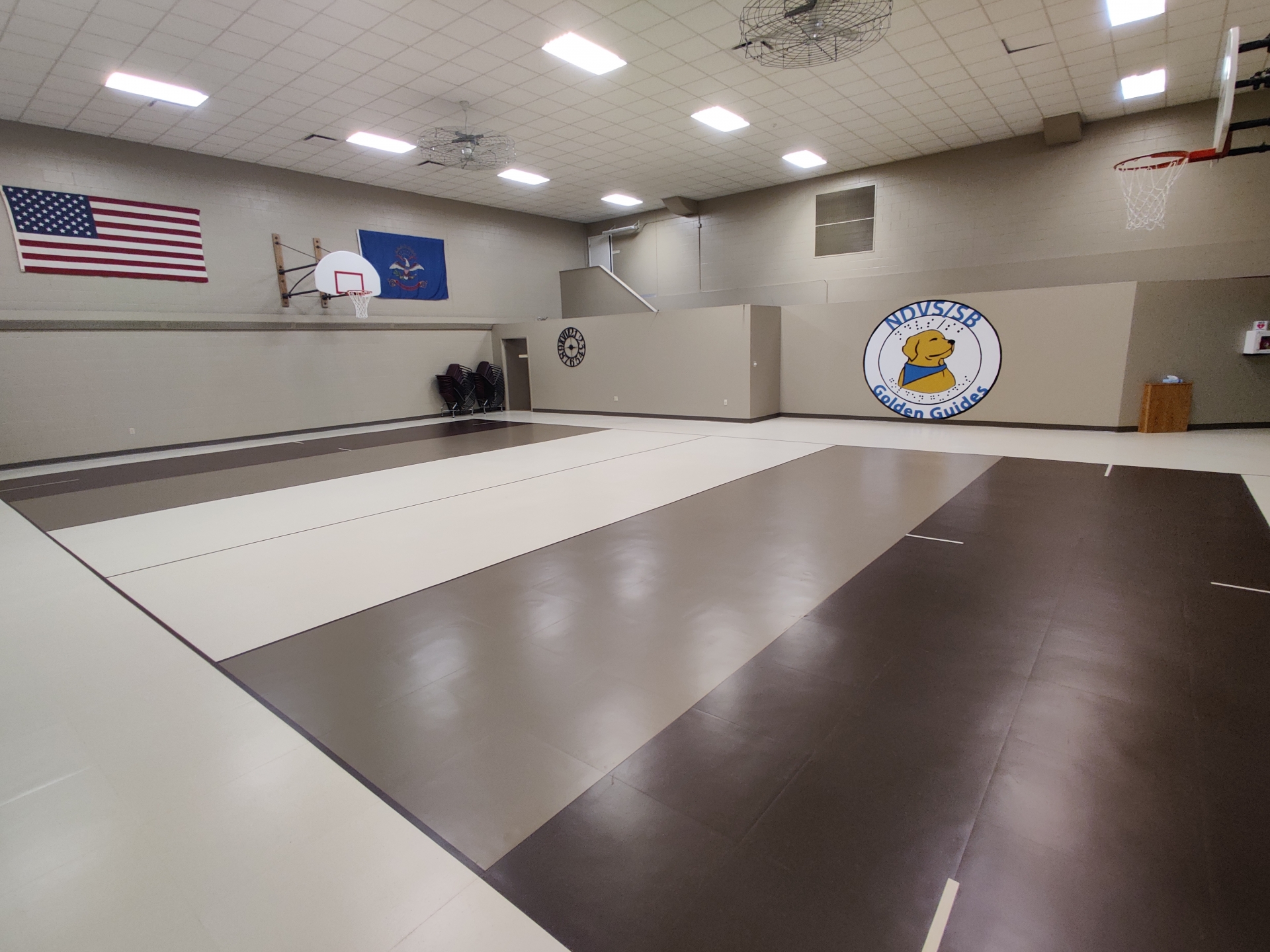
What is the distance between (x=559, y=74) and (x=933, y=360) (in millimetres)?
6179

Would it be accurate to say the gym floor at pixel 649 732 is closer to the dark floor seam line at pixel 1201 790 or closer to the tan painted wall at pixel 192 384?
the dark floor seam line at pixel 1201 790

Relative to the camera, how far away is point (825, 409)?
985 cm

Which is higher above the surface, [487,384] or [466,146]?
[466,146]

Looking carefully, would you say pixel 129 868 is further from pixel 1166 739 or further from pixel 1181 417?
pixel 1181 417

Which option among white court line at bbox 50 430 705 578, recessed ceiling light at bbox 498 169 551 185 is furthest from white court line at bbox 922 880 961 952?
recessed ceiling light at bbox 498 169 551 185

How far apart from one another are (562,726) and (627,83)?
7386mm

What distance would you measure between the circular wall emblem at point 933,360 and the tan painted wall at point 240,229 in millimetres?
7972

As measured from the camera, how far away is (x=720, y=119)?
8.32 meters

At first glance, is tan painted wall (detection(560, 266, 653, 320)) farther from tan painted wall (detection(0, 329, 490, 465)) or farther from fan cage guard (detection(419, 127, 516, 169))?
fan cage guard (detection(419, 127, 516, 169))

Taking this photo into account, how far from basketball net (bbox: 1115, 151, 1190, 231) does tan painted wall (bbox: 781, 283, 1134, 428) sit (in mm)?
2089

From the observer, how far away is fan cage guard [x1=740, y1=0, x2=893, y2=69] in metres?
4.92

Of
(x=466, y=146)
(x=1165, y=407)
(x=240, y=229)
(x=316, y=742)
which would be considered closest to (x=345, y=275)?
(x=240, y=229)

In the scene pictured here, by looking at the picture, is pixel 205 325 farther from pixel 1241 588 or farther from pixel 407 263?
pixel 1241 588

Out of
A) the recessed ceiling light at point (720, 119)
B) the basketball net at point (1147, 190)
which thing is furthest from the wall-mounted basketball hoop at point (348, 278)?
the basketball net at point (1147, 190)
